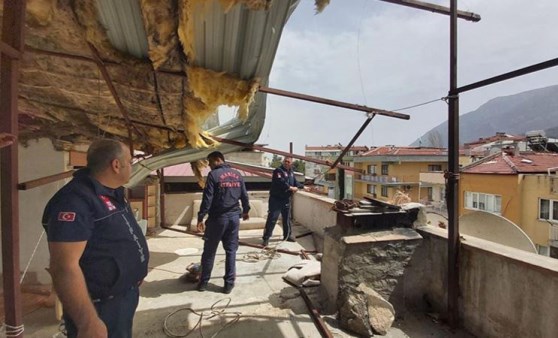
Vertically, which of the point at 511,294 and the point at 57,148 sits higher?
the point at 57,148

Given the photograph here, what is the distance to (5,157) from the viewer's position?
1454 mm

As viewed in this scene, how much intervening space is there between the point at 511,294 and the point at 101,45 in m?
3.46

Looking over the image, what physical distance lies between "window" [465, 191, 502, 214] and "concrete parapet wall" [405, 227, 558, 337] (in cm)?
1912

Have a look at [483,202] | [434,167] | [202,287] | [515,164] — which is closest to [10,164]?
[202,287]

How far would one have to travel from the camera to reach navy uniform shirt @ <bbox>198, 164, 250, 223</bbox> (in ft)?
12.3

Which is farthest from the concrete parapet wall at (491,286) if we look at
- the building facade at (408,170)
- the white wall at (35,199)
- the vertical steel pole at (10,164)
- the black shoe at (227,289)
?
the building facade at (408,170)

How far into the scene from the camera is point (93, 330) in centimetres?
134

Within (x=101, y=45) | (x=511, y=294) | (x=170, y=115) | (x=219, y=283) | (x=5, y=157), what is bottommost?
(x=219, y=283)

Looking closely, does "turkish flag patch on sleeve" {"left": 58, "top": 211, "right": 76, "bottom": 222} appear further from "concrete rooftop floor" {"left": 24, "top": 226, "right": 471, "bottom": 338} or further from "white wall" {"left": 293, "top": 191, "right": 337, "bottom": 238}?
"white wall" {"left": 293, "top": 191, "right": 337, "bottom": 238}

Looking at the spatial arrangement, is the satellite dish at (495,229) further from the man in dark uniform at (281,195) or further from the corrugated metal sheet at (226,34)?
the corrugated metal sheet at (226,34)

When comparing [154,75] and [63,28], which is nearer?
[63,28]

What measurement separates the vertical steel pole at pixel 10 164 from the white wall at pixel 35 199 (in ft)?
9.17

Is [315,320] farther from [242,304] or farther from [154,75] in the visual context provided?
[154,75]

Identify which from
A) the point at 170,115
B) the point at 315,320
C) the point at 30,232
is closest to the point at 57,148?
the point at 30,232
